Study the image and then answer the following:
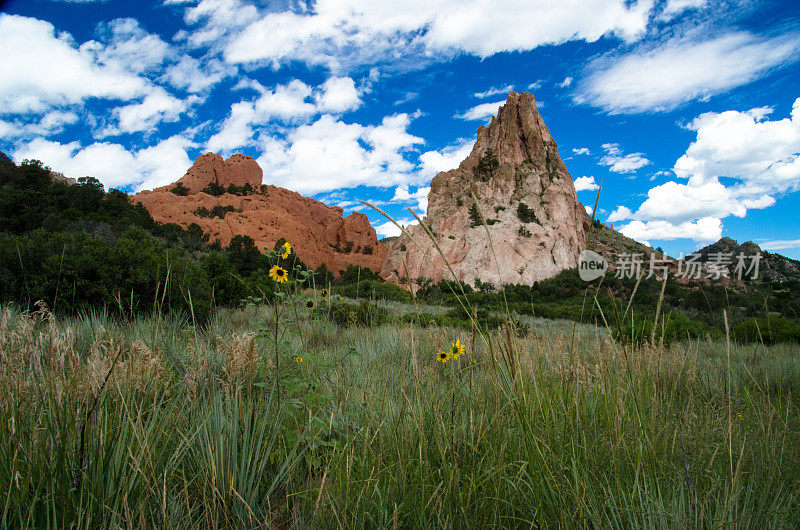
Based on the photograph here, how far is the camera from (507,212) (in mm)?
38438

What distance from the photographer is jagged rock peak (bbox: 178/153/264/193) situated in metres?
56.2

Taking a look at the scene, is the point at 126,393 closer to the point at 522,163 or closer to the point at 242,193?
the point at 522,163

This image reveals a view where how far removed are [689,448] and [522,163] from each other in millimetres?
45712

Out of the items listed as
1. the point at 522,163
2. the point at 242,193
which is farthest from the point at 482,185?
the point at 242,193

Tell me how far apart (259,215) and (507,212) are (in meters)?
31.2

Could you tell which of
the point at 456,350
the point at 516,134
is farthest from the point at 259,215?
the point at 456,350

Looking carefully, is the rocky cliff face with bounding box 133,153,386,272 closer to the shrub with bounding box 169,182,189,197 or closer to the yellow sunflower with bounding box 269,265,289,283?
the shrub with bounding box 169,182,189,197

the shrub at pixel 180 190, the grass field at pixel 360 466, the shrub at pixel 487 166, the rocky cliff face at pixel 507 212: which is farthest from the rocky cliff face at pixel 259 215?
the grass field at pixel 360 466

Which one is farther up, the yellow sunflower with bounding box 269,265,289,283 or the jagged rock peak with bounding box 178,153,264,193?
the jagged rock peak with bounding box 178,153,264,193

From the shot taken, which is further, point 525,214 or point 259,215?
point 259,215

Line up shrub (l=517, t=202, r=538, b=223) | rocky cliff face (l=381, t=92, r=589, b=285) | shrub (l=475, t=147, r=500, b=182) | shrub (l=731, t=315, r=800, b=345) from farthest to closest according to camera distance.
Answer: shrub (l=475, t=147, r=500, b=182) < shrub (l=517, t=202, r=538, b=223) < rocky cliff face (l=381, t=92, r=589, b=285) < shrub (l=731, t=315, r=800, b=345)

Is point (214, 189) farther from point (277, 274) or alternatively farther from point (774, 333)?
point (277, 274)

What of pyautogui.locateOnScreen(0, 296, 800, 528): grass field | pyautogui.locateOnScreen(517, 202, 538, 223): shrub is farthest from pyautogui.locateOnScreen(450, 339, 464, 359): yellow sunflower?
pyautogui.locateOnScreen(517, 202, 538, 223): shrub

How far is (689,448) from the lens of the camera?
1.58 meters
